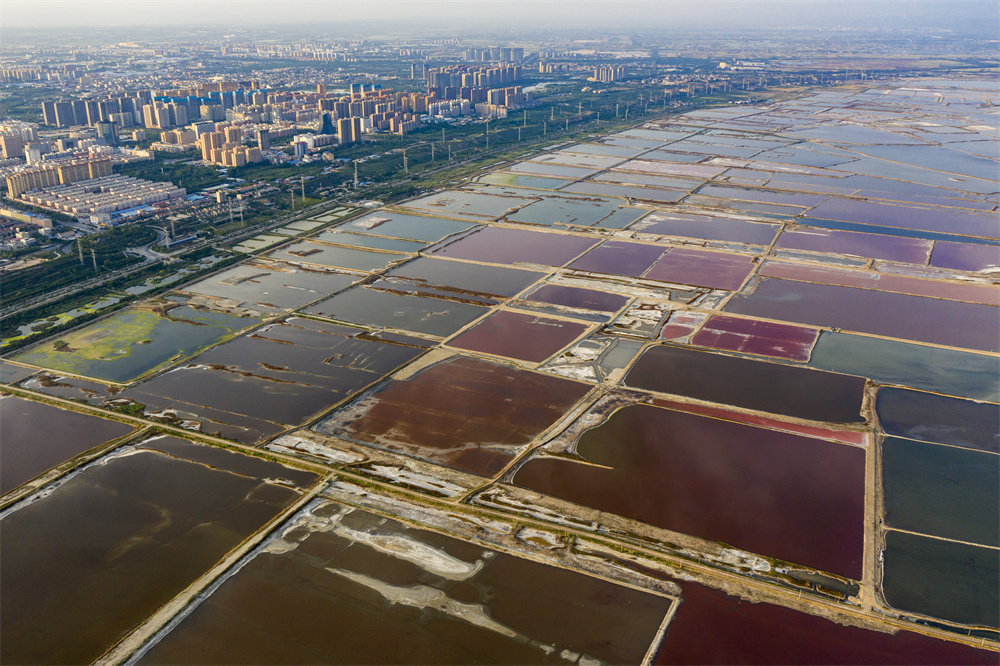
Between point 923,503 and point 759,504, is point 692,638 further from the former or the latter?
point 923,503

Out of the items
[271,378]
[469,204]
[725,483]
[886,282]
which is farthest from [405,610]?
[469,204]

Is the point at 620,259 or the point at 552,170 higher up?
the point at 552,170

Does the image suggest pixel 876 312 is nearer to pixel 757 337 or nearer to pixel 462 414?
pixel 757 337

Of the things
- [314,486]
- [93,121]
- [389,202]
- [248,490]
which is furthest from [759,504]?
[93,121]

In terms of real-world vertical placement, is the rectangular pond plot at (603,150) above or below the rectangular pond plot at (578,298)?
above

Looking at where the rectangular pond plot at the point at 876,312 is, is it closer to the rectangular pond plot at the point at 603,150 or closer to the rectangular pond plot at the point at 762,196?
the rectangular pond plot at the point at 762,196

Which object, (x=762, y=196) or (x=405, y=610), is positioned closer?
(x=405, y=610)

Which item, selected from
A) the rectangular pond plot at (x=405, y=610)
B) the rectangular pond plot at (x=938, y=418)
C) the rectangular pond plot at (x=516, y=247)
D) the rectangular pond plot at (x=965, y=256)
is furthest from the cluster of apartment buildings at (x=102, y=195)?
the rectangular pond plot at (x=965, y=256)

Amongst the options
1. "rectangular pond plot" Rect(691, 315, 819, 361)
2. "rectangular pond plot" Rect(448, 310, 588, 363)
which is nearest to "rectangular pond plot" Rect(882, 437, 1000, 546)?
"rectangular pond plot" Rect(691, 315, 819, 361)
